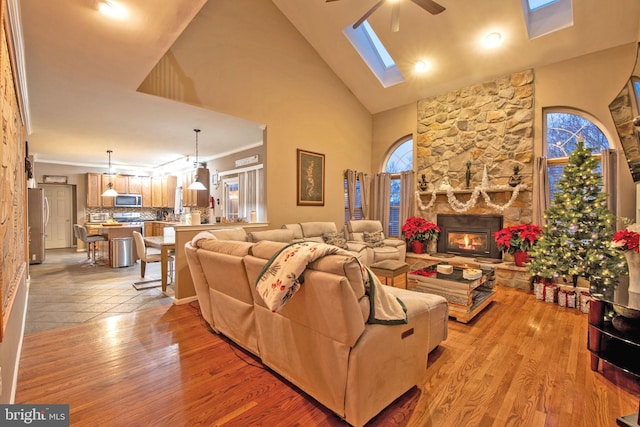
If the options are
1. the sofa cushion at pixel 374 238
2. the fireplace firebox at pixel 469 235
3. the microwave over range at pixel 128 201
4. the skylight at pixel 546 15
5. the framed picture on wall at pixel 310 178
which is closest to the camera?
the skylight at pixel 546 15

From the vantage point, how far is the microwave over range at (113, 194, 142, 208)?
28.5 ft

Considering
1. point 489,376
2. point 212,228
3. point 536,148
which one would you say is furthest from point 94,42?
point 536,148

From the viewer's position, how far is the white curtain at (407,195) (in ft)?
20.0

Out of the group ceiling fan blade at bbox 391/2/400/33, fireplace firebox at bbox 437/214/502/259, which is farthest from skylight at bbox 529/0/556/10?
fireplace firebox at bbox 437/214/502/259

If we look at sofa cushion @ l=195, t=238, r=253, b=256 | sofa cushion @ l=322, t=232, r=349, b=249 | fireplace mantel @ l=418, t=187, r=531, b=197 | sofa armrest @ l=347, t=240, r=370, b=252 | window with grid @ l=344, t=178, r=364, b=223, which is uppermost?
fireplace mantel @ l=418, t=187, r=531, b=197

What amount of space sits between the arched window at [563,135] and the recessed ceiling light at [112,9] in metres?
5.86

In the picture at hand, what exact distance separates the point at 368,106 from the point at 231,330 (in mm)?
5832

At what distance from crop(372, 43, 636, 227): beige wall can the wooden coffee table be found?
2500mm

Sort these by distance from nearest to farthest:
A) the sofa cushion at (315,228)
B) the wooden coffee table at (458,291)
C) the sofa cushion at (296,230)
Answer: the wooden coffee table at (458,291) < the sofa cushion at (296,230) < the sofa cushion at (315,228)

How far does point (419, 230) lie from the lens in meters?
5.64

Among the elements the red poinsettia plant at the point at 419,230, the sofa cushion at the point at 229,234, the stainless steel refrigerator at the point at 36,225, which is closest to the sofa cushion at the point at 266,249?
the sofa cushion at the point at 229,234

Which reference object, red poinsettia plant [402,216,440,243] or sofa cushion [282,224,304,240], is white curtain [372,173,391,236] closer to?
red poinsettia plant [402,216,440,243]

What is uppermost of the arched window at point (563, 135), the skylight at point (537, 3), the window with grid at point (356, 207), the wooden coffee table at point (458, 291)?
the skylight at point (537, 3)

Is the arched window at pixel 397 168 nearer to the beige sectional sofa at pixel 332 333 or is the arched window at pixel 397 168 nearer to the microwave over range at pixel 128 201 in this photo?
the beige sectional sofa at pixel 332 333
